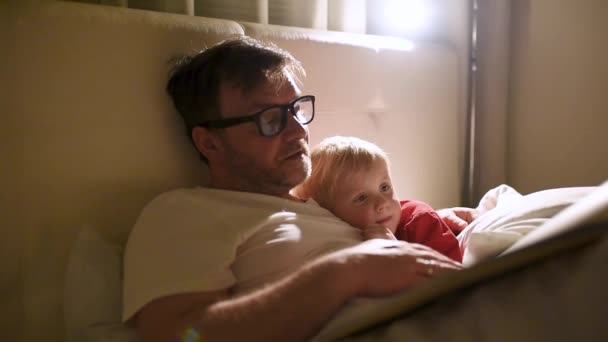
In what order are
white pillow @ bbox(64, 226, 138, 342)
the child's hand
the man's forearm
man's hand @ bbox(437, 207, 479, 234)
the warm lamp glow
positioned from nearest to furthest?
the man's forearm → white pillow @ bbox(64, 226, 138, 342) → the child's hand → man's hand @ bbox(437, 207, 479, 234) → the warm lamp glow

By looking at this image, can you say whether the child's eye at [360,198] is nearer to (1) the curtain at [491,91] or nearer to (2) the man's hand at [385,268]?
(2) the man's hand at [385,268]

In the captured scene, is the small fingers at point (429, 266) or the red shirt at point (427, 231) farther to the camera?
the red shirt at point (427, 231)

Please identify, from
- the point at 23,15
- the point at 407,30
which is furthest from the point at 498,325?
the point at 407,30

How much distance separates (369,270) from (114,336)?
51 centimetres

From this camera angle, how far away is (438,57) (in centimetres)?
178

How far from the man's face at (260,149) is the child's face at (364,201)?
13cm

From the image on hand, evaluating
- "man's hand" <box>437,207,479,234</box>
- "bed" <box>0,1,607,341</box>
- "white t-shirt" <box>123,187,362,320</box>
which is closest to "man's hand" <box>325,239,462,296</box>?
"white t-shirt" <box>123,187,362,320</box>

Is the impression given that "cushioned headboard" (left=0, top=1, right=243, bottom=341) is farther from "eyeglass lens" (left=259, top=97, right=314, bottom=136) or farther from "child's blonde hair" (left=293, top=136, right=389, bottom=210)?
"child's blonde hair" (left=293, top=136, right=389, bottom=210)

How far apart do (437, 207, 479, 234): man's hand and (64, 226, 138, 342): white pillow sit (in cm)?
90

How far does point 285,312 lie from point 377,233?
42 centimetres

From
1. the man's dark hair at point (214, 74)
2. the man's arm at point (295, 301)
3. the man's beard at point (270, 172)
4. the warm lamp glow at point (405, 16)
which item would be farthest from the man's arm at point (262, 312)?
the warm lamp glow at point (405, 16)

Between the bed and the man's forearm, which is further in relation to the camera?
the bed

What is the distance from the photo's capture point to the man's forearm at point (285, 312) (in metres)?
0.72

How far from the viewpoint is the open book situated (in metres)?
0.58
